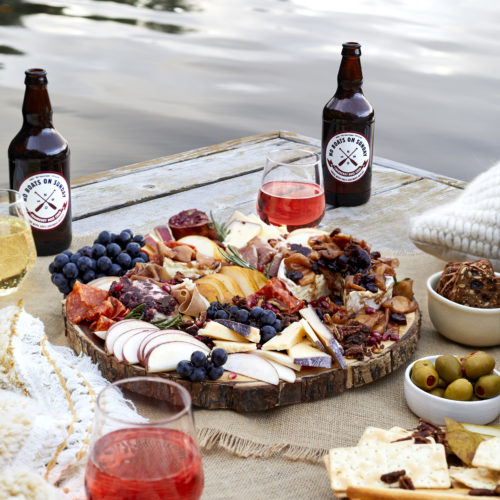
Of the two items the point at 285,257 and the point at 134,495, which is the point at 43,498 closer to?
the point at 134,495

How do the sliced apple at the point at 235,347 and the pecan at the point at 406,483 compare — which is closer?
the pecan at the point at 406,483

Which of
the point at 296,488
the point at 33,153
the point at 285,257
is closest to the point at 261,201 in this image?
the point at 285,257

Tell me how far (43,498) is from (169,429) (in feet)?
0.79

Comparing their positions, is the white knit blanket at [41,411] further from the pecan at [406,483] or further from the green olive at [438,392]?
the green olive at [438,392]

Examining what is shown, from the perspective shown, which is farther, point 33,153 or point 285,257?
point 33,153

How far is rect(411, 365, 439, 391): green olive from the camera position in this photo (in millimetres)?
1390

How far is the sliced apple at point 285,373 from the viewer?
55.2 inches

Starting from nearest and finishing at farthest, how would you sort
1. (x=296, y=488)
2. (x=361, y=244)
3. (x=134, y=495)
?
(x=134, y=495) < (x=296, y=488) < (x=361, y=244)

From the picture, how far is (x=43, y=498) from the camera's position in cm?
100

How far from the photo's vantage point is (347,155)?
7.64 feet

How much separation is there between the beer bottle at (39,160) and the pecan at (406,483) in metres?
1.26

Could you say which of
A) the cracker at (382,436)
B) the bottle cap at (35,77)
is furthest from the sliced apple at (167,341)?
the bottle cap at (35,77)

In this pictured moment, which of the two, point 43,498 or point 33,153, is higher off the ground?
point 33,153

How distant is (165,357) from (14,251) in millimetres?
576
